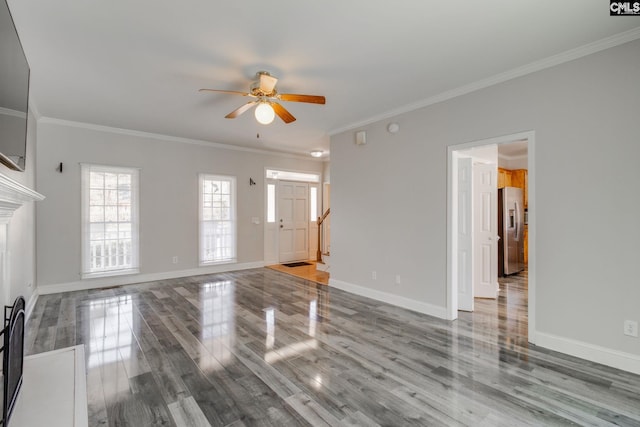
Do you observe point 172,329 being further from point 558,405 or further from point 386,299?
point 558,405

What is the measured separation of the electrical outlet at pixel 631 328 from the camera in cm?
249

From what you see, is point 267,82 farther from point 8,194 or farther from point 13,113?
point 8,194

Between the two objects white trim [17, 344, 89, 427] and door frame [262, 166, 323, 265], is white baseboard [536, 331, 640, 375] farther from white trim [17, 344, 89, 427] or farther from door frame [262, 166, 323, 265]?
door frame [262, 166, 323, 265]

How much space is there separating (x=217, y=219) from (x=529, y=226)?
540cm

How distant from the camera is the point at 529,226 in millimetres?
3088

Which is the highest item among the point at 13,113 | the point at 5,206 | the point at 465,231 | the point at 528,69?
the point at 528,69

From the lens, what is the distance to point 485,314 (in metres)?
3.94

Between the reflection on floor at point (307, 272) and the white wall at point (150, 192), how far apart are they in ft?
1.96

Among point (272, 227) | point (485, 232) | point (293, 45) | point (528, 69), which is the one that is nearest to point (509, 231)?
point (485, 232)

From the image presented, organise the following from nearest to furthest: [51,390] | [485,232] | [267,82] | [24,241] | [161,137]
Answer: [51,390]
[267,82]
[24,241]
[485,232]
[161,137]

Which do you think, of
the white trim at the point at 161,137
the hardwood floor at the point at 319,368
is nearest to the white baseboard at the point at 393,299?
the hardwood floor at the point at 319,368

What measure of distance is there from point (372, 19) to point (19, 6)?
2485mm

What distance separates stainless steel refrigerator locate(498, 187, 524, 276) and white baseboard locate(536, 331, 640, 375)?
341 cm

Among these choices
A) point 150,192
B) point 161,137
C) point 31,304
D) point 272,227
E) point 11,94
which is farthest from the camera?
point 272,227
